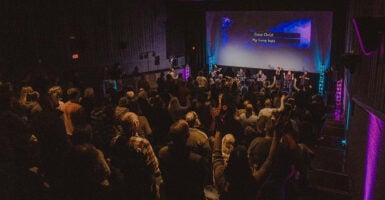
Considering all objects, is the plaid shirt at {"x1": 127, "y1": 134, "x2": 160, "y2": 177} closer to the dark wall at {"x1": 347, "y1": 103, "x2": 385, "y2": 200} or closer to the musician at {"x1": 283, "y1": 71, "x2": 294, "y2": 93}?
the dark wall at {"x1": 347, "y1": 103, "x2": 385, "y2": 200}

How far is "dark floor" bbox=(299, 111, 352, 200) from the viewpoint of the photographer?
4365 mm

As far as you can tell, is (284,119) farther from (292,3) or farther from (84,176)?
(292,3)

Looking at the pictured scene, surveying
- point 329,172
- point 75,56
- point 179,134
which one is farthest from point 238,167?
point 75,56

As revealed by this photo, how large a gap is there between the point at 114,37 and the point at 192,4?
4811 millimetres

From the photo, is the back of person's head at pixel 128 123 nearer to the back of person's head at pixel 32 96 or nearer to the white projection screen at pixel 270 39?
the back of person's head at pixel 32 96

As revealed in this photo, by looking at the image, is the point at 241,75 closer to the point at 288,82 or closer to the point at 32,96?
the point at 288,82

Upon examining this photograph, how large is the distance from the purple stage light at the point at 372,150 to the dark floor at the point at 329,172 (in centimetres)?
72

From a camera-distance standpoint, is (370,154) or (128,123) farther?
(370,154)

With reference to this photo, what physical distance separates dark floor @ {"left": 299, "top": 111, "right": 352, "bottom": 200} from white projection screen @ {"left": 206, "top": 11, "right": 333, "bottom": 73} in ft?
18.3

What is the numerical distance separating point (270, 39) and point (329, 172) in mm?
9942

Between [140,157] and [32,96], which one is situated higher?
[32,96]

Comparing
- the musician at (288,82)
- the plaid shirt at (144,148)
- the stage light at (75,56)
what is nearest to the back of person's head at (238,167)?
the plaid shirt at (144,148)

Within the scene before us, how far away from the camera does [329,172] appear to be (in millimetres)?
5176

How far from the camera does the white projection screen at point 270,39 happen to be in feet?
42.6
